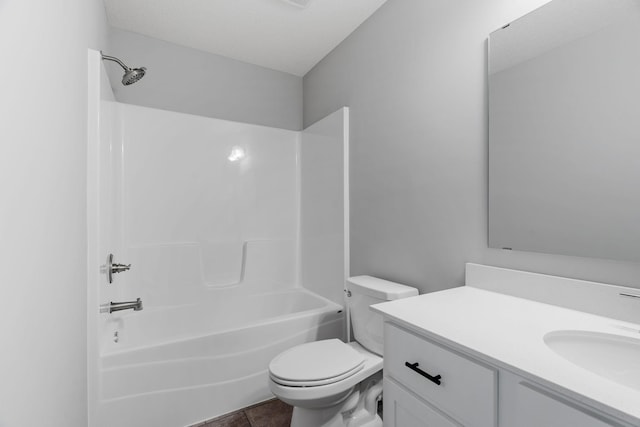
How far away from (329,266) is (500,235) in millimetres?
1309

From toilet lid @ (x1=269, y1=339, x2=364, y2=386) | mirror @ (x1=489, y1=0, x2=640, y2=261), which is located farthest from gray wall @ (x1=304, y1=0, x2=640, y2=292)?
toilet lid @ (x1=269, y1=339, x2=364, y2=386)

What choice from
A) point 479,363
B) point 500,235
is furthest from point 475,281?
point 479,363

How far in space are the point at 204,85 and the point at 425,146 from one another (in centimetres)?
190

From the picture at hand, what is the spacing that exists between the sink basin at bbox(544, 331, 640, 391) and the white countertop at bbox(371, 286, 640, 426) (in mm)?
21

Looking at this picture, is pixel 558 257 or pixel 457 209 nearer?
pixel 558 257

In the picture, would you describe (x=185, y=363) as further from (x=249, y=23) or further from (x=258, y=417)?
(x=249, y=23)

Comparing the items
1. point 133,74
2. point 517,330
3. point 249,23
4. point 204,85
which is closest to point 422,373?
point 517,330

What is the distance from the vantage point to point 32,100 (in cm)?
69

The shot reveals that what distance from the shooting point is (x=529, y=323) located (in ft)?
2.88

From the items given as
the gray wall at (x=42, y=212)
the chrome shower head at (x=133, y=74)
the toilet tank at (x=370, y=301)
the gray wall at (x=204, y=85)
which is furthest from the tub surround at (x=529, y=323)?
the gray wall at (x=204, y=85)

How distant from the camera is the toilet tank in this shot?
153 cm

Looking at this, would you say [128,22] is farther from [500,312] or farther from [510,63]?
[500,312]

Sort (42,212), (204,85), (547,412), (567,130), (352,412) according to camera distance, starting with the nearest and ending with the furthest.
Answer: (547,412) < (42,212) < (567,130) < (352,412) < (204,85)

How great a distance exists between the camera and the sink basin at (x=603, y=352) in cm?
76
